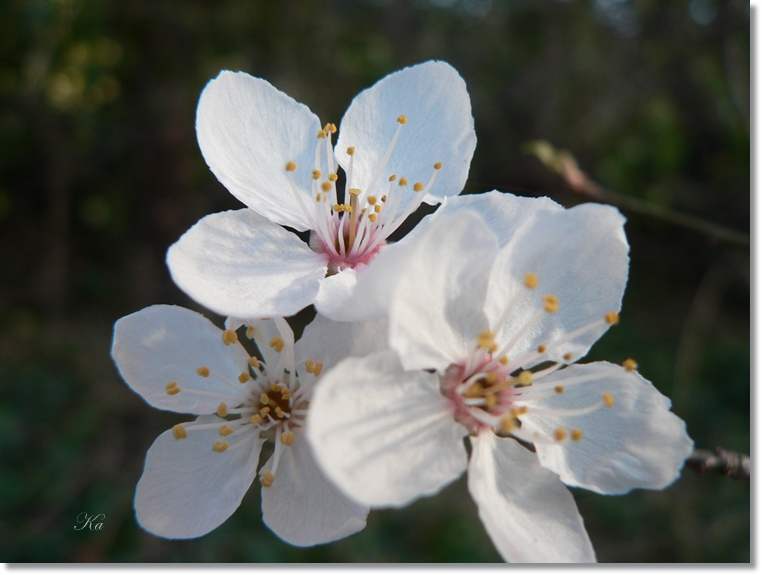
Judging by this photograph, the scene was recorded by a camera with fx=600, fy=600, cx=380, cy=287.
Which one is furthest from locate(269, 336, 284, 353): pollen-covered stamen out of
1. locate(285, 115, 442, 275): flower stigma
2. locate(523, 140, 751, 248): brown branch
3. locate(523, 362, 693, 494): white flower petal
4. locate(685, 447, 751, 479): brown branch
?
locate(523, 140, 751, 248): brown branch

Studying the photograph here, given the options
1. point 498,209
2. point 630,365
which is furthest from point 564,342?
point 498,209

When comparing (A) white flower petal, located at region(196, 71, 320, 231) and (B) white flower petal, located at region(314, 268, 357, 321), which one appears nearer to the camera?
(B) white flower petal, located at region(314, 268, 357, 321)

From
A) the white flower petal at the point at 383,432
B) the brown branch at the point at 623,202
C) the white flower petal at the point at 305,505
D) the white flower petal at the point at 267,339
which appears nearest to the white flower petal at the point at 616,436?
the white flower petal at the point at 383,432

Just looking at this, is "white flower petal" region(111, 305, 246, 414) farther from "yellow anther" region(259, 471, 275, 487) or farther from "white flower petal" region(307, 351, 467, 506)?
"white flower petal" region(307, 351, 467, 506)

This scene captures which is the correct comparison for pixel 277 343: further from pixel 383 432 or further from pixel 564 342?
pixel 564 342

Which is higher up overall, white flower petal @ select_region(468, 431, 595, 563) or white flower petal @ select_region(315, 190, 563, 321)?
white flower petal @ select_region(315, 190, 563, 321)

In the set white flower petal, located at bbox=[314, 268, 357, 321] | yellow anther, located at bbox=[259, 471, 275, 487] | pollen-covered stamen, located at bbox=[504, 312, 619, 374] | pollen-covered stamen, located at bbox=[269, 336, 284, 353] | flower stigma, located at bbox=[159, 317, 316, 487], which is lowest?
yellow anther, located at bbox=[259, 471, 275, 487]

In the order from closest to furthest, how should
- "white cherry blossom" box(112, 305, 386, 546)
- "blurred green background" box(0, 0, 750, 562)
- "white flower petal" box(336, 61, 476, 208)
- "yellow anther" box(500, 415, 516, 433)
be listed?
"yellow anther" box(500, 415, 516, 433)
"white cherry blossom" box(112, 305, 386, 546)
"white flower petal" box(336, 61, 476, 208)
"blurred green background" box(0, 0, 750, 562)

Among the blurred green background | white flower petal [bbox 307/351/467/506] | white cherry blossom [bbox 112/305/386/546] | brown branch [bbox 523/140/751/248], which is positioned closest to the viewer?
white flower petal [bbox 307/351/467/506]

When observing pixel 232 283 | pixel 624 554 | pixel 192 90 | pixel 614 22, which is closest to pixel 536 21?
pixel 614 22
